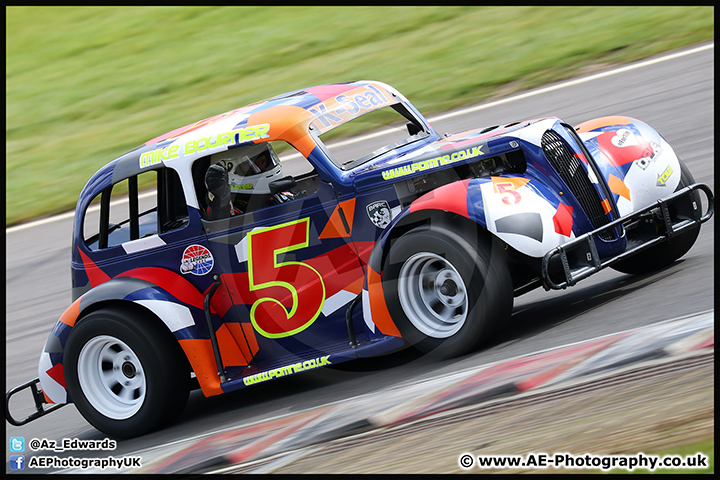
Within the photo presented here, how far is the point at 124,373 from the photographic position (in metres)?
6.42

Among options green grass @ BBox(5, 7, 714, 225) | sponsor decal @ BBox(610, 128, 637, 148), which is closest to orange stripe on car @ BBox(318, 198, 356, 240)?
sponsor decal @ BBox(610, 128, 637, 148)

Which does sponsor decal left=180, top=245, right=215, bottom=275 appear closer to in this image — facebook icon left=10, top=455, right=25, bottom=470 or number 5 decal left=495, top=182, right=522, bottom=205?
facebook icon left=10, top=455, right=25, bottom=470

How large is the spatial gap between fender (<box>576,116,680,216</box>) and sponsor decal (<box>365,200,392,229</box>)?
1.54 meters

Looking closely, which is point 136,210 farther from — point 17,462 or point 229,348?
point 17,462

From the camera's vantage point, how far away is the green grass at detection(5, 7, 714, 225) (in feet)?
45.7

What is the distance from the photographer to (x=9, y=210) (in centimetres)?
1433

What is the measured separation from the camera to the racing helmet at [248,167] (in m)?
6.30

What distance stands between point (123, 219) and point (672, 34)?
32.0 feet

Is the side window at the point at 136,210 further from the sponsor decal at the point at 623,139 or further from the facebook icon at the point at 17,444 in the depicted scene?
the sponsor decal at the point at 623,139

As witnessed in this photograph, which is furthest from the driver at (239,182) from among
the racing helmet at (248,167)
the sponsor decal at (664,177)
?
the sponsor decal at (664,177)

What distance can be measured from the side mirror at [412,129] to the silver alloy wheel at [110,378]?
110 inches

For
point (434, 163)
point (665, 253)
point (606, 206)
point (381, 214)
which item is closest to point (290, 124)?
point (381, 214)

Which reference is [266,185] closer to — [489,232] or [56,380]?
[489,232]
